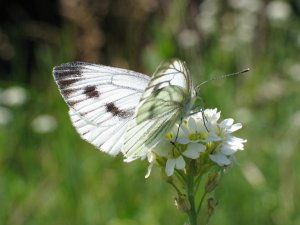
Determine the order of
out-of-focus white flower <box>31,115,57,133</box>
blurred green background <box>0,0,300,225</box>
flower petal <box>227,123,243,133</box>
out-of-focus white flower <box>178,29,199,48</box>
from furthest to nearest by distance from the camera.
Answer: out-of-focus white flower <box>178,29,199,48</box> < out-of-focus white flower <box>31,115,57,133</box> < blurred green background <box>0,0,300,225</box> < flower petal <box>227,123,243,133</box>

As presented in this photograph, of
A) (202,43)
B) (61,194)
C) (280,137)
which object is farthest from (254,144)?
(202,43)

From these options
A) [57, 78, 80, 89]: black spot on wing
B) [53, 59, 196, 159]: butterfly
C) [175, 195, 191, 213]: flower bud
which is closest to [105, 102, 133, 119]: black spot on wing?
[53, 59, 196, 159]: butterfly

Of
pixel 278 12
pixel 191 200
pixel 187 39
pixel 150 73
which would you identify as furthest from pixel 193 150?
pixel 278 12

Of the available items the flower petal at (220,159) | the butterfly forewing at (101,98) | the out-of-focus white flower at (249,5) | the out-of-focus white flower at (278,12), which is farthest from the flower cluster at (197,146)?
the out-of-focus white flower at (249,5)

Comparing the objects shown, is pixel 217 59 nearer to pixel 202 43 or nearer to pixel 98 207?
pixel 202 43

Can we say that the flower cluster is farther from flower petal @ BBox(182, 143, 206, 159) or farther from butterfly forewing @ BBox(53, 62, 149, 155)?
butterfly forewing @ BBox(53, 62, 149, 155)

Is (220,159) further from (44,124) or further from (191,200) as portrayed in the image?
(44,124)
